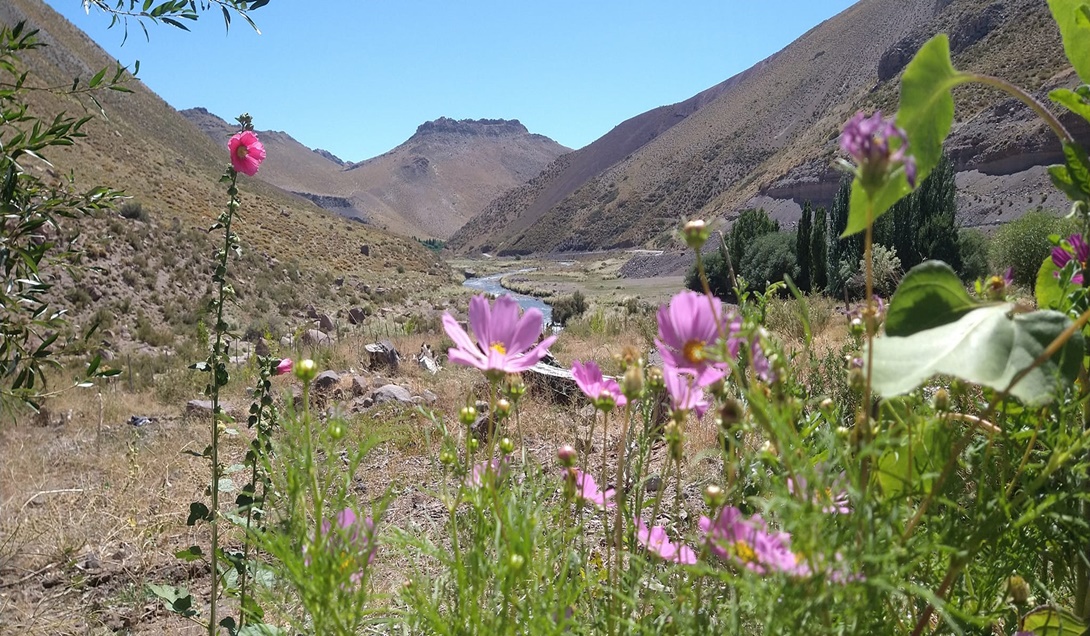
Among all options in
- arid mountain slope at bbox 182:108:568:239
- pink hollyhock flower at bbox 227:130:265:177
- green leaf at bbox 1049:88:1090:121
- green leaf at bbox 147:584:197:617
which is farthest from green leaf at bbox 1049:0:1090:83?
arid mountain slope at bbox 182:108:568:239

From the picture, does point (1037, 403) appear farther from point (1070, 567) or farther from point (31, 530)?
point (31, 530)

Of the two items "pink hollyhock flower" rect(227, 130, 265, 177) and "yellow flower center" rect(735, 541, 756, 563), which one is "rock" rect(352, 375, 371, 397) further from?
"yellow flower center" rect(735, 541, 756, 563)

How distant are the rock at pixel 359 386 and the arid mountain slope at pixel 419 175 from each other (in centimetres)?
9872

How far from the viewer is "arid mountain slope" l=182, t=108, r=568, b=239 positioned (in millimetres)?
127562

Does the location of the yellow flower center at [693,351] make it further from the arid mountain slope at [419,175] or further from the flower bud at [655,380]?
the arid mountain slope at [419,175]

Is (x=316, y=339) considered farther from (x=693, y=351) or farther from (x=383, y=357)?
(x=693, y=351)

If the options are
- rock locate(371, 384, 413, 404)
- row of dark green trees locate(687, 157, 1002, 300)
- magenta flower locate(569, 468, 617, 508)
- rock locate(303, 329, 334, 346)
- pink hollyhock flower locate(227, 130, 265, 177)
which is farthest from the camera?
row of dark green trees locate(687, 157, 1002, 300)

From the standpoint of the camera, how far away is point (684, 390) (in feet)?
3.04

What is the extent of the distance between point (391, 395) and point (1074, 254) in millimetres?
4863

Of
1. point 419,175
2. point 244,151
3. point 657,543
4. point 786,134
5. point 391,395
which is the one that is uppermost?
point 419,175

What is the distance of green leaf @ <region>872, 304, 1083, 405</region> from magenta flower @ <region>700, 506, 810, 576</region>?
0.51 feet

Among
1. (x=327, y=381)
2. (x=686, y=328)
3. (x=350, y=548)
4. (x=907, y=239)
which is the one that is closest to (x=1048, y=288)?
(x=686, y=328)

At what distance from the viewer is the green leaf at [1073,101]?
85 cm

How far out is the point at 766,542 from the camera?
0.57 m
